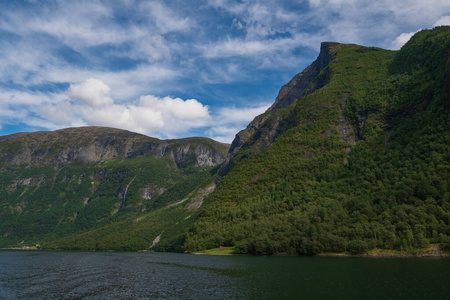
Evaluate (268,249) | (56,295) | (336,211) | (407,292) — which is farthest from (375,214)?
(56,295)

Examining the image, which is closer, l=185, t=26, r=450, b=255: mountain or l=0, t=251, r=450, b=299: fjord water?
l=0, t=251, r=450, b=299: fjord water

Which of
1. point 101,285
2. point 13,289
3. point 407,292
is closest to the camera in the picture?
point 407,292

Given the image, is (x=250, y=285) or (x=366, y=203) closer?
(x=250, y=285)

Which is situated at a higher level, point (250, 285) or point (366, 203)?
point (366, 203)

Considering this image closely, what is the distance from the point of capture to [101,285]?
6431cm

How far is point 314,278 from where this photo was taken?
208ft

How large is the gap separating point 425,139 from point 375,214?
204ft

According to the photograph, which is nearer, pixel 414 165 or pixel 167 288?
pixel 167 288

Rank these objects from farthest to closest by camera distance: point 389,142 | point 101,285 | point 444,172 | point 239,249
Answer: point 389,142, point 239,249, point 444,172, point 101,285

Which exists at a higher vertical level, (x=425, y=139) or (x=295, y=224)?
(x=425, y=139)

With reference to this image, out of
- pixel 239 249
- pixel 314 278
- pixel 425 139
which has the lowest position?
pixel 239 249

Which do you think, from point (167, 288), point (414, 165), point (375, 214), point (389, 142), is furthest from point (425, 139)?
point (167, 288)

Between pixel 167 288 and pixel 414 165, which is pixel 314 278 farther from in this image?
pixel 414 165

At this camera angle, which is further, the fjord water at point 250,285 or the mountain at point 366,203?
the mountain at point 366,203
